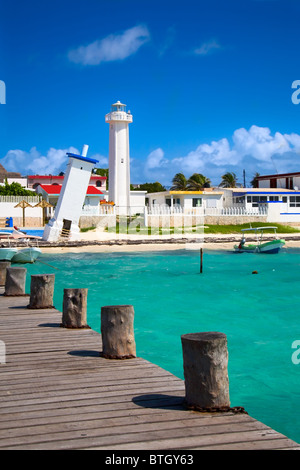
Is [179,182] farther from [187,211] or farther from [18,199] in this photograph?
[18,199]

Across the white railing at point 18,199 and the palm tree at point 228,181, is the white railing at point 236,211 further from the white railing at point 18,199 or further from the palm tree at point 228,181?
the palm tree at point 228,181

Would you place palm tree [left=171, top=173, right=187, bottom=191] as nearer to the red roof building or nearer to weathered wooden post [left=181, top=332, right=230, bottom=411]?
the red roof building

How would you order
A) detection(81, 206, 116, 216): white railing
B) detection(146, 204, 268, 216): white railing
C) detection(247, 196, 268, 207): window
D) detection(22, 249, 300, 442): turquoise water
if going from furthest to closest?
1. detection(247, 196, 268, 207): window
2. detection(146, 204, 268, 216): white railing
3. detection(81, 206, 116, 216): white railing
4. detection(22, 249, 300, 442): turquoise water

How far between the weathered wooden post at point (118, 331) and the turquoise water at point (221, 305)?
3012 millimetres

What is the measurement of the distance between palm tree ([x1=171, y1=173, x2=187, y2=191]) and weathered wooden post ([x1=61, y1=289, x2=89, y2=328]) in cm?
6802

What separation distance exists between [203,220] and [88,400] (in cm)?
4712

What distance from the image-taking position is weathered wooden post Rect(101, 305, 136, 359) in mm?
7320

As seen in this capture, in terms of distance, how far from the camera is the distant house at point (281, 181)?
204 feet

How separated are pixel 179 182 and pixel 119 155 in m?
23.3

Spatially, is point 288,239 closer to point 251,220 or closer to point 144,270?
point 251,220

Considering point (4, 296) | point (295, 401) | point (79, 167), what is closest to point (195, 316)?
point (4, 296)

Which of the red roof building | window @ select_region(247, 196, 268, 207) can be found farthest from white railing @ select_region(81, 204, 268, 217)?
the red roof building

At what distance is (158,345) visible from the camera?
13.3 m
